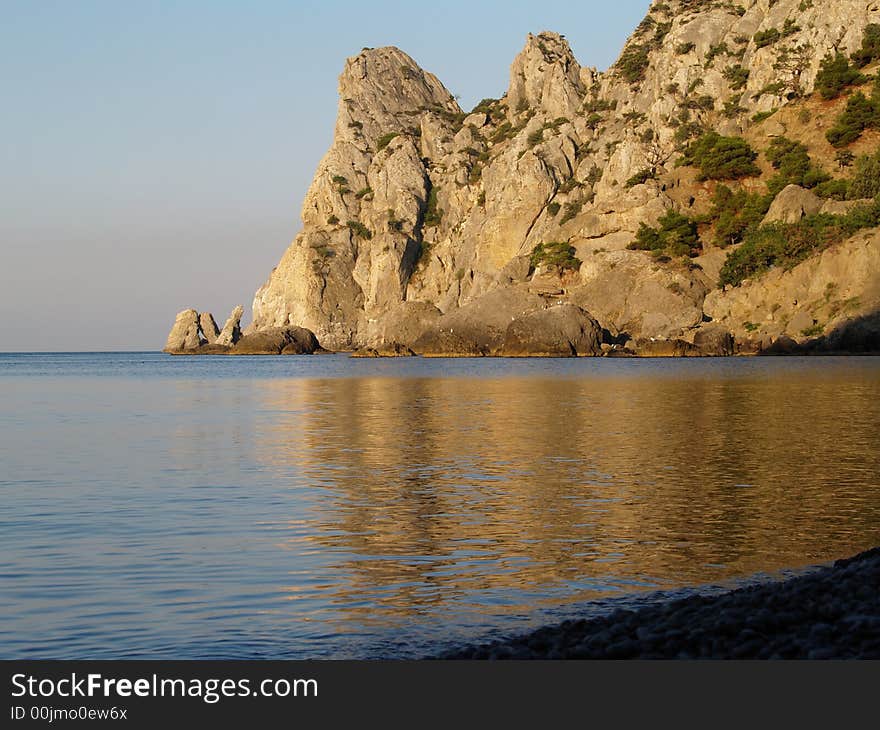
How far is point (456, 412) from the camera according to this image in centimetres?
3784

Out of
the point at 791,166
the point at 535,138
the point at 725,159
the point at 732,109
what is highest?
the point at 535,138

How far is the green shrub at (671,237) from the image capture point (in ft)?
351

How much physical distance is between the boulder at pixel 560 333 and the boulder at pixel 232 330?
89.7 meters

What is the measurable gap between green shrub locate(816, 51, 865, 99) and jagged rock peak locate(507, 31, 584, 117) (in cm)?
4797

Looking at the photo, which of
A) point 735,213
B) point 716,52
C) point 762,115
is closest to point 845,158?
point 735,213

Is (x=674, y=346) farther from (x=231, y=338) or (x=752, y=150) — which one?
(x=231, y=338)

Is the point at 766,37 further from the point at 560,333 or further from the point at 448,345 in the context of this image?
the point at 448,345

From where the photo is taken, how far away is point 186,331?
192m

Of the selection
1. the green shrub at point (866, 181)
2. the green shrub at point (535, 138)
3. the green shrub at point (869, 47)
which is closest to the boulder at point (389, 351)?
the green shrub at point (535, 138)

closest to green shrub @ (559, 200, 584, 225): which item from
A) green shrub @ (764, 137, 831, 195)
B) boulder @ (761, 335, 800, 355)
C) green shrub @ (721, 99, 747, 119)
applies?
green shrub @ (721, 99, 747, 119)

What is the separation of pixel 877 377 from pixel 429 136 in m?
132

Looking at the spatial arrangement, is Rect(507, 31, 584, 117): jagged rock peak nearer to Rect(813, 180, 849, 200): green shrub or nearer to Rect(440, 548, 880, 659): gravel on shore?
Rect(813, 180, 849, 200): green shrub

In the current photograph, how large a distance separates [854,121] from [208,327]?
399 feet
